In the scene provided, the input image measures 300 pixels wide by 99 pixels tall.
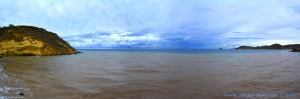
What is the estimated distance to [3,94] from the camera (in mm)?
5891

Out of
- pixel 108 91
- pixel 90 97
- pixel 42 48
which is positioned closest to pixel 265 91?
pixel 108 91

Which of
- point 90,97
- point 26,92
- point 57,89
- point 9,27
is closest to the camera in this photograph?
point 90,97

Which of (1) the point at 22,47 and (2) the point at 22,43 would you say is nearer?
(1) the point at 22,47

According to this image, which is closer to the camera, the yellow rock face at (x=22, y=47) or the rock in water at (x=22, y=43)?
the yellow rock face at (x=22, y=47)

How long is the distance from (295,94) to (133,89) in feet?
16.8

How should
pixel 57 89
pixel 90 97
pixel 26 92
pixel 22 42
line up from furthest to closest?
pixel 22 42 → pixel 57 89 → pixel 26 92 → pixel 90 97

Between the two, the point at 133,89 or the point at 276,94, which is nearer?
the point at 276,94

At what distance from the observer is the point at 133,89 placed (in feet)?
22.1

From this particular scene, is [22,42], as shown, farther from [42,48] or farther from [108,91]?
[108,91]

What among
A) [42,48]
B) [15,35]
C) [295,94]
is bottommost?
[295,94]

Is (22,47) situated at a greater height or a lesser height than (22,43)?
lesser

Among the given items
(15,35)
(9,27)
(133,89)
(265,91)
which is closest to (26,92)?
(133,89)

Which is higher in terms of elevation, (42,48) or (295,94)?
(42,48)

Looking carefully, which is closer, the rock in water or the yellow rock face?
the yellow rock face
